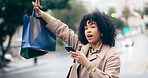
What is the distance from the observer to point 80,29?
249 cm

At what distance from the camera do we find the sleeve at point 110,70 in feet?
6.13

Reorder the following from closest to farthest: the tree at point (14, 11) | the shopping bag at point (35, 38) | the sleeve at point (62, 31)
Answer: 1. the shopping bag at point (35, 38)
2. the sleeve at point (62, 31)
3. the tree at point (14, 11)

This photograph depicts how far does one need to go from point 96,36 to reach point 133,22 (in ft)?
206

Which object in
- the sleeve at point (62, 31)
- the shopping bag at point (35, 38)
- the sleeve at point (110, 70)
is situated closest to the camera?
the sleeve at point (110, 70)

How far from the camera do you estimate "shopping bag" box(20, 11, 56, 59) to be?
2.36 metres

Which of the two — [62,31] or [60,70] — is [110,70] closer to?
[62,31]

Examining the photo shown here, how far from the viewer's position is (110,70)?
196cm

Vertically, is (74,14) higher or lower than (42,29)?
higher

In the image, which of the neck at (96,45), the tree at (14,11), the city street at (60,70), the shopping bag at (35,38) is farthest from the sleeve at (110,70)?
the tree at (14,11)

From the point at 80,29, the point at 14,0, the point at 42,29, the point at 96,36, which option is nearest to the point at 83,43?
the point at 80,29

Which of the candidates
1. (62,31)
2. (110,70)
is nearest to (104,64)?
(110,70)

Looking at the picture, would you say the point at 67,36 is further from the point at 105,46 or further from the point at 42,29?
the point at 105,46

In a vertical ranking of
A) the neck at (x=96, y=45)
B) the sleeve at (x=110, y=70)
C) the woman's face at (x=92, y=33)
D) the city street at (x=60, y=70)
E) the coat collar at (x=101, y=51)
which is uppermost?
the woman's face at (x=92, y=33)

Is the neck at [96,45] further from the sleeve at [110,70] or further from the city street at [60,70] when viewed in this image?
the city street at [60,70]
